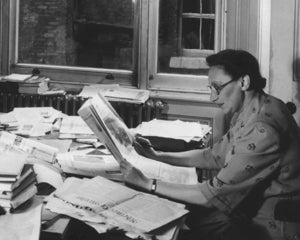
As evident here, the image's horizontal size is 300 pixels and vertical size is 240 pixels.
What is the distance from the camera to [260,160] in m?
1.42

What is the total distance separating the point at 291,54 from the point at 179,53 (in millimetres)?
1236

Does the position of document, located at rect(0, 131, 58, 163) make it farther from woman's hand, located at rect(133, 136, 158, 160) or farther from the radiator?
the radiator

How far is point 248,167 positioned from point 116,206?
487mm

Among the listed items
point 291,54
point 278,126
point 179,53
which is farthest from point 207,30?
point 278,126

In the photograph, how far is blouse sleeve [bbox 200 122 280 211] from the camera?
1.42m

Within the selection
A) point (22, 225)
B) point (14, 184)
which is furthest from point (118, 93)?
point (22, 225)

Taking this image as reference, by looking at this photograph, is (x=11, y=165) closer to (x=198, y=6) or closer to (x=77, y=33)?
(x=198, y=6)

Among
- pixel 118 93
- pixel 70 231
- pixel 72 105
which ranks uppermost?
pixel 118 93

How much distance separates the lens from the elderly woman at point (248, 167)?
1.42 metres

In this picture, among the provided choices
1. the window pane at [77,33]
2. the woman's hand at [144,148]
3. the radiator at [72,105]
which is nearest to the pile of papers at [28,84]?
the radiator at [72,105]

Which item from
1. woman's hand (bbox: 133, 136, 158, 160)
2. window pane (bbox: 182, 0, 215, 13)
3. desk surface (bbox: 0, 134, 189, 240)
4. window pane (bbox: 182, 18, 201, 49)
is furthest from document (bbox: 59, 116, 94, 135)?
window pane (bbox: 182, 0, 215, 13)

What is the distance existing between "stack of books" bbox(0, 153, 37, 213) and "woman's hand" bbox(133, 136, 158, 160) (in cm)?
68

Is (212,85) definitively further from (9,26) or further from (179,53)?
(9,26)

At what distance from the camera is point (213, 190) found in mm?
1438
